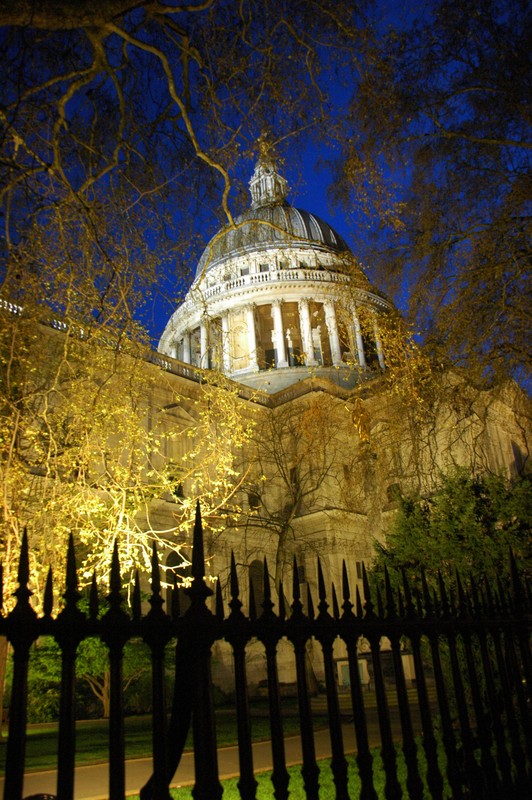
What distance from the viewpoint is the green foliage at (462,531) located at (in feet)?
32.4

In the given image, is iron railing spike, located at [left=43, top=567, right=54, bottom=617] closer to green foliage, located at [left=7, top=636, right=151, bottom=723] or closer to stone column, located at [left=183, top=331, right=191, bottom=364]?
green foliage, located at [left=7, top=636, right=151, bottom=723]

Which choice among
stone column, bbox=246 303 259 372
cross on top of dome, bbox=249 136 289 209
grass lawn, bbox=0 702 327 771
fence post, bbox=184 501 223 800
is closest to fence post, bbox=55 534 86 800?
fence post, bbox=184 501 223 800

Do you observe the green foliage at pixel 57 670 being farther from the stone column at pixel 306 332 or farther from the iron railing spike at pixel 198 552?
the stone column at pixel 306 332

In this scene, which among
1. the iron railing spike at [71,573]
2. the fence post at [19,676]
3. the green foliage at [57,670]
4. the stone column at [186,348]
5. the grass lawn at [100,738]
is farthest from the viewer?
the stone column at [186,348]

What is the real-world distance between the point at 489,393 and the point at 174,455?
20502 mm

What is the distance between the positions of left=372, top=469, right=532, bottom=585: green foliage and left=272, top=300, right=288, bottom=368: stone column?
3145 cm

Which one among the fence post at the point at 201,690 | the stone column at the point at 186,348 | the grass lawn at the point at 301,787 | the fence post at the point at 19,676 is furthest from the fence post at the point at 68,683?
the stone column at the point at 186,348

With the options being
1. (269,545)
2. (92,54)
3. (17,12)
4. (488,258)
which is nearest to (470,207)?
(488,258)

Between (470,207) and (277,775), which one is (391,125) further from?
(277,775)

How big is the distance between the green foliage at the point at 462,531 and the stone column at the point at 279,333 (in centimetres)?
3145

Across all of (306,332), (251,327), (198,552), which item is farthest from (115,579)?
(251,327)

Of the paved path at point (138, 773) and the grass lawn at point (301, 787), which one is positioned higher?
the paved path at point (138, 773)

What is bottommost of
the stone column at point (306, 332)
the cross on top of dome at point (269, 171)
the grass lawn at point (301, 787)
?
the grass lawn at point (301, 787)

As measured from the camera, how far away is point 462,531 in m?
10.4
